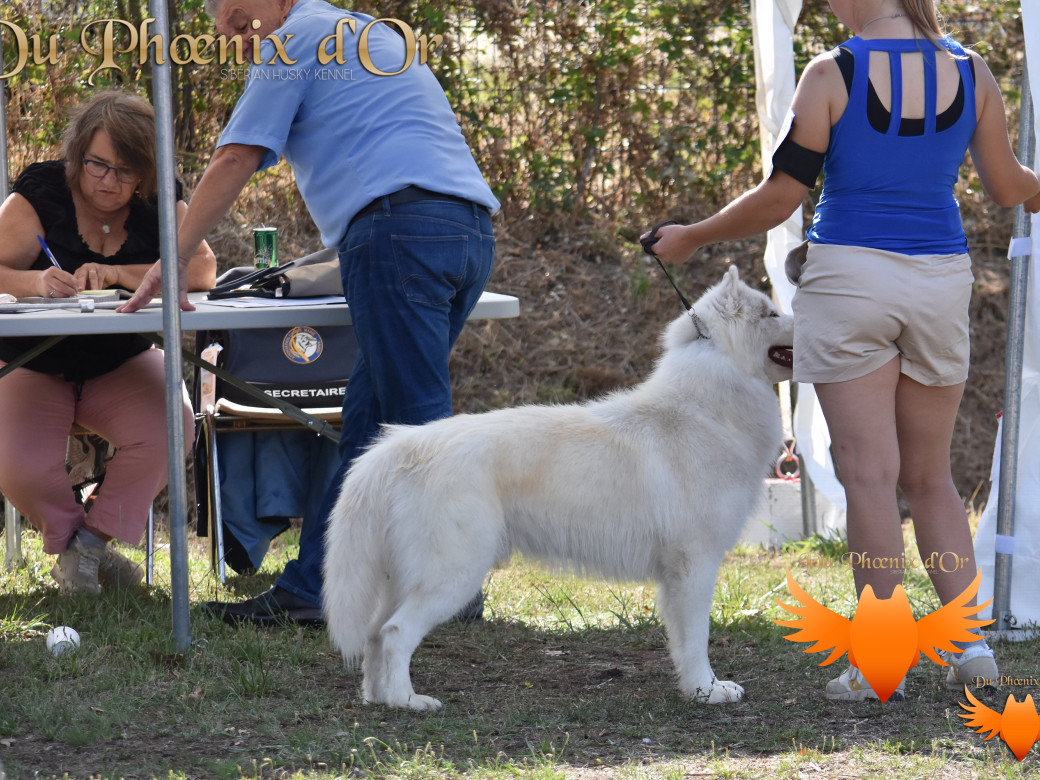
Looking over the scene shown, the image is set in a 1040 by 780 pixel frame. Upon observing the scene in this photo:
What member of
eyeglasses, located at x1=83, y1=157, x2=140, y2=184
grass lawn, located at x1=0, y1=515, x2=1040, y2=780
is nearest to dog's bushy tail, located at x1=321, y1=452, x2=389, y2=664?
grass lawn, located at x1=0, y1=515, x2=1040, y2=780

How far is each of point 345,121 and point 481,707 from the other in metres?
1.83

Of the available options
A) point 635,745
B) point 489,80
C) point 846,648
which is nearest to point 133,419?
point 635,745

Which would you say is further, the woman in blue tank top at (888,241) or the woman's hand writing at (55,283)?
the woman's hand writing at (55,283)

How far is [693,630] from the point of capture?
312cm

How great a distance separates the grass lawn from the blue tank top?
1.24 meters

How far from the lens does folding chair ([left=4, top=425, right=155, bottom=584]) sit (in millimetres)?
4789

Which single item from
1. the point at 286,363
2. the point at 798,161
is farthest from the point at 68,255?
the point at 798,161

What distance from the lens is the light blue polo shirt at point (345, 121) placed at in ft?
11.3

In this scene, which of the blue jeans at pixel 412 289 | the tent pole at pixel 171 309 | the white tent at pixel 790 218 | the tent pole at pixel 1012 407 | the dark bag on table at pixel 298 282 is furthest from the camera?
the white tent at pixel 790 218

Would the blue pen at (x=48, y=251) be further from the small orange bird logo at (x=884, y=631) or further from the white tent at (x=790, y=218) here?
the white tent at (x=790, y=218)

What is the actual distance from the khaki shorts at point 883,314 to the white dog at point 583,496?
1.13 ft

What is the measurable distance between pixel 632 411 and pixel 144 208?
7.58ft

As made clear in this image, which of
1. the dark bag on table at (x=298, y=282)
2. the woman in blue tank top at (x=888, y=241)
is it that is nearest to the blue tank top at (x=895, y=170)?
the woman in blue tank top at (x=888, y=241)

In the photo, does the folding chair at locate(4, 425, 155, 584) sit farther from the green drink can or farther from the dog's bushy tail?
the dog's bushy tail
